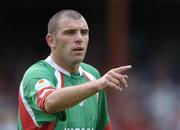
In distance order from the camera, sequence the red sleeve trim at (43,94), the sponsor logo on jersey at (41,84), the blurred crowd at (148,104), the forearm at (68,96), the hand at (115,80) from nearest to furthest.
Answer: the hand at (115,80) < the forearm at (68,96) < the red sleeve trim at (43,94) < the sponsor logo on jersey at (41,84) < the blurred crowd at (148,104)

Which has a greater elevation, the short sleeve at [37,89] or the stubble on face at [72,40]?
the stubble on face at [72,40]

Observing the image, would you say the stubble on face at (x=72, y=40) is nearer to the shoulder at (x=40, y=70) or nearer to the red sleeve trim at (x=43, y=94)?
the shoulder at (x=40, y=70)

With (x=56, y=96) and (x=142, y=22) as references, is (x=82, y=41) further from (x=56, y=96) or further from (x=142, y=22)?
(x=142, y=22)

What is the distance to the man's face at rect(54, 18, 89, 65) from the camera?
6375mm

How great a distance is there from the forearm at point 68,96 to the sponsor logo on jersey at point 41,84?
22 centimetres

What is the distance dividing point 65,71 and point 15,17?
8.51 metres

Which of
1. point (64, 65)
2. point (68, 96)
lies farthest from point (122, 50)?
point (68, 96)

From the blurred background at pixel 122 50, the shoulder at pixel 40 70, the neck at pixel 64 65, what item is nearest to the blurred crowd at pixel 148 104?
the blurred background at pixel 122 50

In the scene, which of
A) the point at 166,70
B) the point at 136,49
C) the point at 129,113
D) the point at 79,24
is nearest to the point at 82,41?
the point at 79,24

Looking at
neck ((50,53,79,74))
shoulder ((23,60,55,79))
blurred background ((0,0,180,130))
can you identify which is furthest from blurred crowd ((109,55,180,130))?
shoulder ((23,60,55,79))

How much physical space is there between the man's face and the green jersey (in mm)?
167

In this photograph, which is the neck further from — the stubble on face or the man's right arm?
the man's right arm

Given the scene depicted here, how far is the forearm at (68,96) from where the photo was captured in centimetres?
571

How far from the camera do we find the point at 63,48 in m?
6.48
